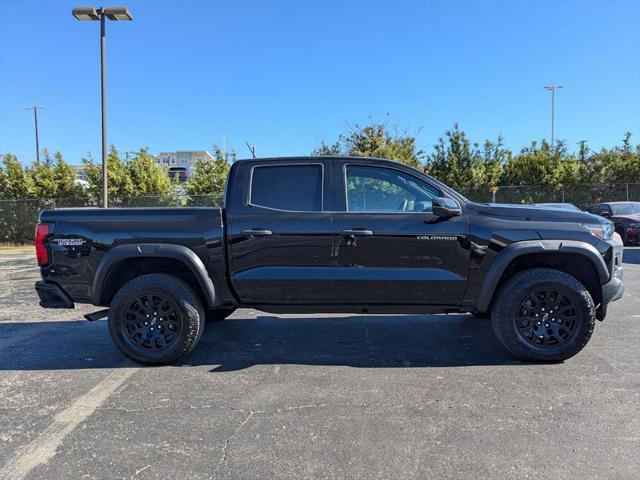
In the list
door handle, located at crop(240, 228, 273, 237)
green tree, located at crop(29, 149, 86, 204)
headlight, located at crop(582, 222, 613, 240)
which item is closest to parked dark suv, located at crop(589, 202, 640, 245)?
headlight, located at crop(582, 222, 613, 240)

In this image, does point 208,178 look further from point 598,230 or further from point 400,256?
point 598,230

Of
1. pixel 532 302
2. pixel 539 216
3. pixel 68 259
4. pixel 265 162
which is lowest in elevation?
pixel 532 302

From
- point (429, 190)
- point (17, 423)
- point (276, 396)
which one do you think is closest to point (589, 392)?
point (429, 190)

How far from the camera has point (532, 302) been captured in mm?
4496

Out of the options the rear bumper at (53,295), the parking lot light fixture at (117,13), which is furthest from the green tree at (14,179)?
the rear bumper at (53,295)

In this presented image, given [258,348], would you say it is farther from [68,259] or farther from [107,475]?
[107,475]

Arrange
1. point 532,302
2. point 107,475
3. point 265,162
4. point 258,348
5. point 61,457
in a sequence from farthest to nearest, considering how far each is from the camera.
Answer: point 258,348 < point 265,162 < point 532,302 < point 61,457 < point 107,475

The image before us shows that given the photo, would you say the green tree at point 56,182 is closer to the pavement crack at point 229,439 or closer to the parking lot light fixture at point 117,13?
the parking lot light fixture at point 117,13

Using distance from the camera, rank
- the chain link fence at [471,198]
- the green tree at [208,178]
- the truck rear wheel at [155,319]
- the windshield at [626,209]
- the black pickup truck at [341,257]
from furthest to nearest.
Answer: the green tree at [208,178] < the chain link fence at [471,198] < the windshield at [626,209] < the truck rear wheel at [155,319] < the black pickup truck at [341,257]

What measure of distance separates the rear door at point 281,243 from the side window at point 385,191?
0.29 meters

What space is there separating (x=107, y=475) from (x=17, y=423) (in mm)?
1171

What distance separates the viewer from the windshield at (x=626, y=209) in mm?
16078

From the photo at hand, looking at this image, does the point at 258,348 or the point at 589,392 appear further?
the point at 258,348

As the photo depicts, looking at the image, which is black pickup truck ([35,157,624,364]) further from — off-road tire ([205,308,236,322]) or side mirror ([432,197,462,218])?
off-road tire ([205,308,236,322])
